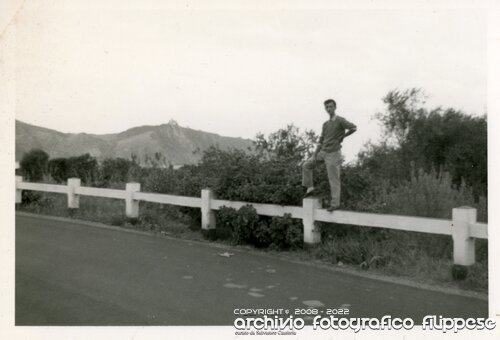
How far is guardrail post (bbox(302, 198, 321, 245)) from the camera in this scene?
8680 mm

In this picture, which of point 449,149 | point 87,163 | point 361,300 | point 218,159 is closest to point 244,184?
point 218,159

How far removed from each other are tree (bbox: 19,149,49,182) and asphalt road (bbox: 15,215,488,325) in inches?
473

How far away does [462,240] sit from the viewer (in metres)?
6.95

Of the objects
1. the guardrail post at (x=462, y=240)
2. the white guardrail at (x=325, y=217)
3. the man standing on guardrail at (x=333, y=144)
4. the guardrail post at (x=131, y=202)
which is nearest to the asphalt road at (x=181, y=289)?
the guardrail post at (x=462, y=240)

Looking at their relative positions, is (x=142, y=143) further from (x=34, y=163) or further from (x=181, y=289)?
(x=181, y=289)

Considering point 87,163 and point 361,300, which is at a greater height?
point 87,163

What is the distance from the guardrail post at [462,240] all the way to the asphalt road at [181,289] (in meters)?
0.61

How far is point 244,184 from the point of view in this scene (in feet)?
32.6

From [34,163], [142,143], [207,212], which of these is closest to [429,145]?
[207,212]

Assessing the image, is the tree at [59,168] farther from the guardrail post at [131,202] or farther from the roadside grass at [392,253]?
the roadside grass at [392,253]

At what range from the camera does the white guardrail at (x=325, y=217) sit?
6934 mm

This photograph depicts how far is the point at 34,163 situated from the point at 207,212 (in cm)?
1298

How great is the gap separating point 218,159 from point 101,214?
3.52 meters

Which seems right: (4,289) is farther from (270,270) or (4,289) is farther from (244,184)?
(244,184)
